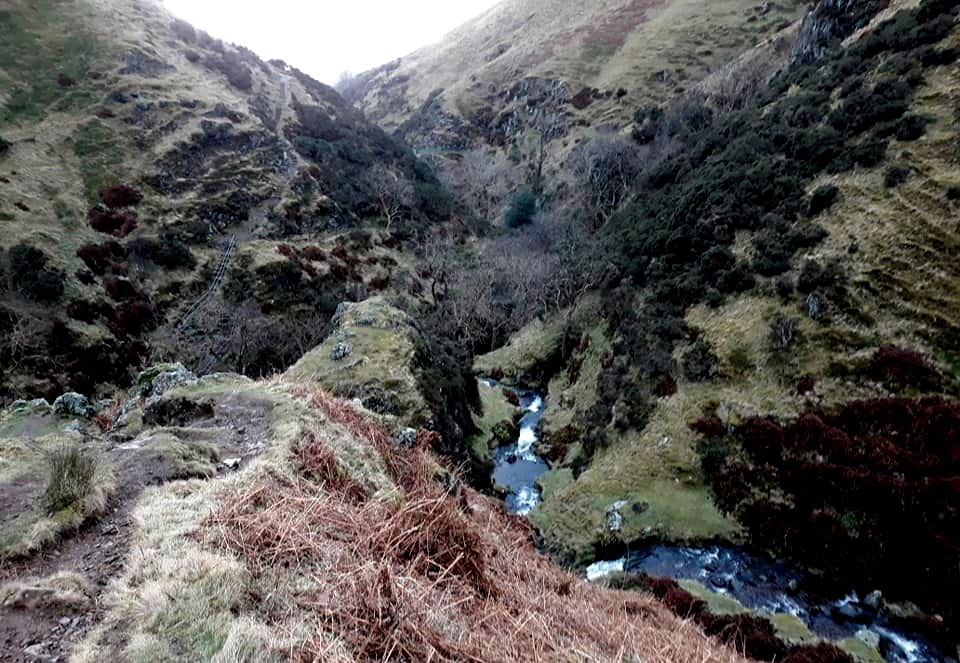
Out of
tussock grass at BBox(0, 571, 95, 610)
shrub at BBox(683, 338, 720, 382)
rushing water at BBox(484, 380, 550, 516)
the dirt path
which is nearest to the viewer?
the dirt path

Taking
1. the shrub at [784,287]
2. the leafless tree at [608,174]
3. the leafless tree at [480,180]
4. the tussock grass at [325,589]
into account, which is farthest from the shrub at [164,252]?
the leafless tree at [480,180]

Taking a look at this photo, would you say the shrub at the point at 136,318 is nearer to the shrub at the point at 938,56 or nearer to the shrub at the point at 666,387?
the shrub at the point at 666,387

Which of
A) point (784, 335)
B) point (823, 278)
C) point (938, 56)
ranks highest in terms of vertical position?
point (938, 56)

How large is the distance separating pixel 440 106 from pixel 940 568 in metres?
122

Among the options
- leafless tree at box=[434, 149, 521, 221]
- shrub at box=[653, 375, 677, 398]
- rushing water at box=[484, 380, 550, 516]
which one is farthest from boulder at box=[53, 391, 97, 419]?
leafless tree at box=[434, 149, 521, 221]

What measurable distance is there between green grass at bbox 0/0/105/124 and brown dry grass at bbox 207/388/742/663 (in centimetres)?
5929

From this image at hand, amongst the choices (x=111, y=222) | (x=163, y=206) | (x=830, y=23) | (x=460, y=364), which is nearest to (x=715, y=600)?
(x=460, y=364)

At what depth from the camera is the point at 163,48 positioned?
2589 inches

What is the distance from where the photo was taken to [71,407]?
1484 cm

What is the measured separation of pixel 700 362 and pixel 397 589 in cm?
2614

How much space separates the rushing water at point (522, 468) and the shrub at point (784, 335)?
1440cm

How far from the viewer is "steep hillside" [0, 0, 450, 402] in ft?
115

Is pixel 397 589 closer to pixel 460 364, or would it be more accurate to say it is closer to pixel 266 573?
pixel 266 573

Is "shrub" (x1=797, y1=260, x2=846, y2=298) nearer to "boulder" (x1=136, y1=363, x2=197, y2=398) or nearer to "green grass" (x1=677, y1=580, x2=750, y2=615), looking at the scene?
"green grass" (x1=677, y1=580, x2=750, y2=615)
